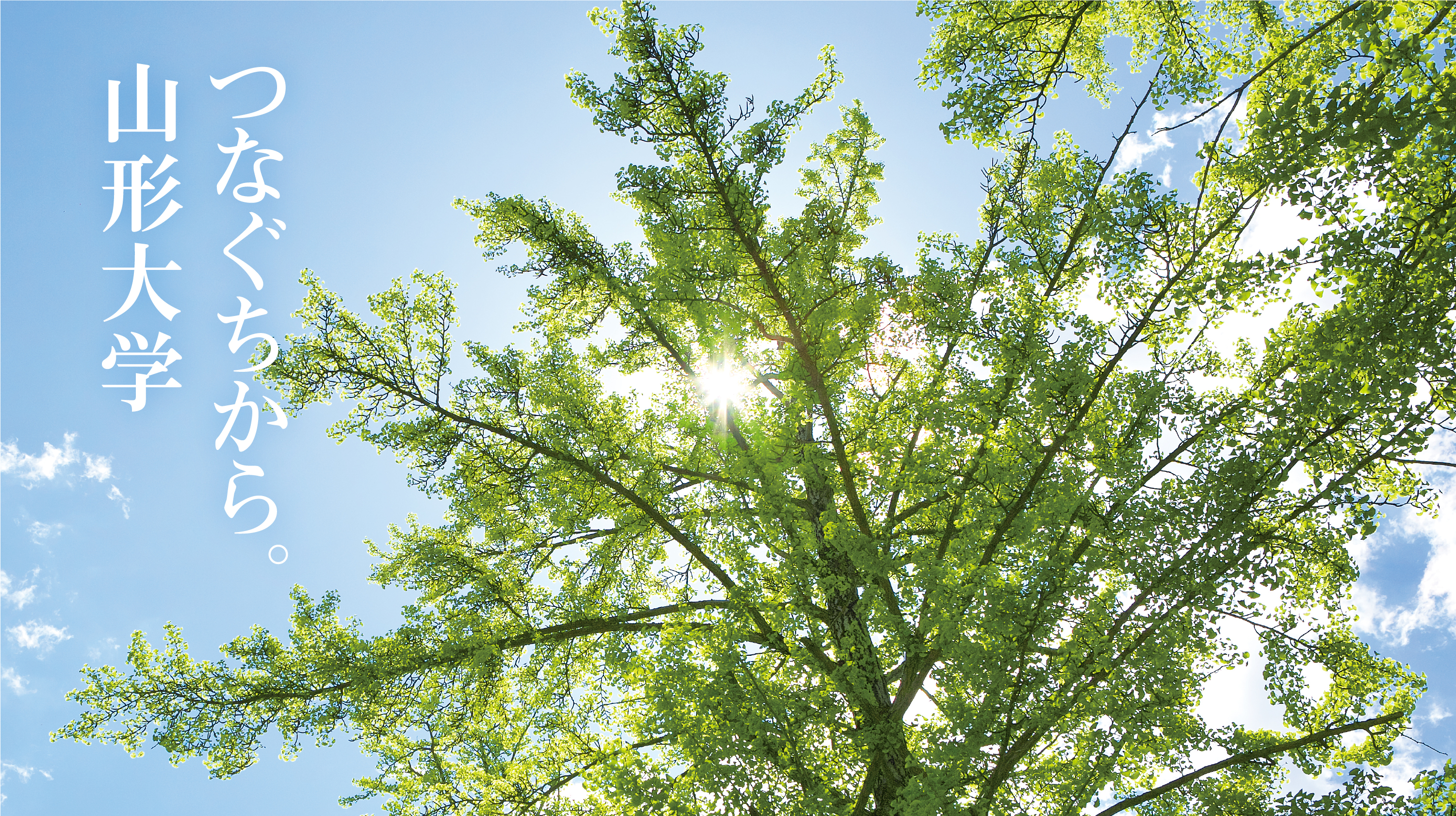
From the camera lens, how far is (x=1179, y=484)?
4848 mm

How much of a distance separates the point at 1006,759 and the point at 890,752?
0.91 m

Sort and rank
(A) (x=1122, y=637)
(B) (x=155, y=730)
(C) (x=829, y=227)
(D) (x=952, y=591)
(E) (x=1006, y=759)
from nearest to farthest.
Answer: (D) (x=952, y=591), (E) (x=1006, y=759), (A) (x=1122, y=637), (B) (x=155, y=730), (C) (x=829, y=227)

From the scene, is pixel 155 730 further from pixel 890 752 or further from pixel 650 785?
pixel 890 752

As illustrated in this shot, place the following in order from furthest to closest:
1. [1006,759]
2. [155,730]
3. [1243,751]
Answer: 1. [155,730]
2. [1243,751]
3. [1006,759]

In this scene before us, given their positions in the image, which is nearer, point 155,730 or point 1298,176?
point 1298,176

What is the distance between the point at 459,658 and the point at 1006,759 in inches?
202

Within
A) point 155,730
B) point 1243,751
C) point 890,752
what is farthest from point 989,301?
point 155,730

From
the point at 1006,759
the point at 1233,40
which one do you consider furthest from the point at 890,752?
the point at 1233,40

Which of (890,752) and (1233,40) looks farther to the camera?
(1233,40)

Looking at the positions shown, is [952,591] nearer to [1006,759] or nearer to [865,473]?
[1006,759]

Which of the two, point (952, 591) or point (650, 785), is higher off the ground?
point (952, 591)

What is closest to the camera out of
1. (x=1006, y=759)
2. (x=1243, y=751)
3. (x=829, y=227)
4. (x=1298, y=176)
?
(x=1298, y=176)

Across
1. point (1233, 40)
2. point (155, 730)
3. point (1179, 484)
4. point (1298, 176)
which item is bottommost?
point (155, 730)

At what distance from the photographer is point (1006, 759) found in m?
4.86
